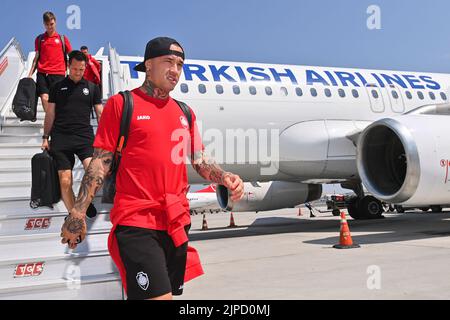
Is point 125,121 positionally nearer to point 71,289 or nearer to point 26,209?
point 71,289

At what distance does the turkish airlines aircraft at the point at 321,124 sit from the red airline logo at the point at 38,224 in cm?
440

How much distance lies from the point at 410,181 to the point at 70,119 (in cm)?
539

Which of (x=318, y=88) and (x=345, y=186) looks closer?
(x=318, y=88)

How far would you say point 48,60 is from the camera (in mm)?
6195

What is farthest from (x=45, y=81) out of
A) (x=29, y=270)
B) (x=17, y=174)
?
(x=29, y=270)

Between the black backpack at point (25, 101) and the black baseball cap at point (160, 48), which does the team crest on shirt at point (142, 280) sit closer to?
the black baseball cap at point (160, 48)

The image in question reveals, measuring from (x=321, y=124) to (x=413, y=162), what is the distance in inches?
116

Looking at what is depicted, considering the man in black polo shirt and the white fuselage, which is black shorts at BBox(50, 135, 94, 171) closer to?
the man in black polo shirt

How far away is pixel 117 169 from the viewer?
2.24 meters

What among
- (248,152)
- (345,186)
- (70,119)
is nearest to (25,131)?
(70,119)

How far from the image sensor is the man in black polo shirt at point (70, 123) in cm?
414

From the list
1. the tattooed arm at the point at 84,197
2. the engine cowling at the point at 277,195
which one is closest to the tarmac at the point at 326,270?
the tattooed arm at the point at 84,197
